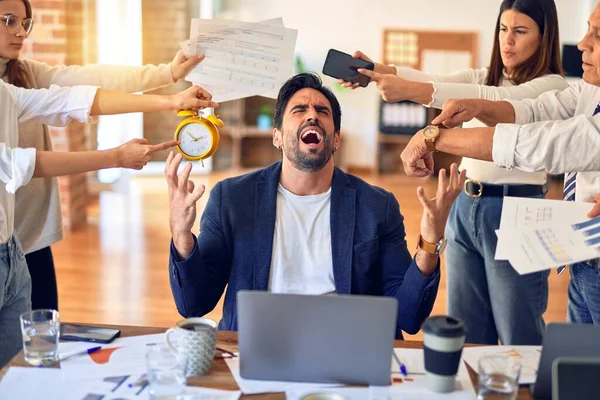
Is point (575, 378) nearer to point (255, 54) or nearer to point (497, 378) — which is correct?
point (497, 378)

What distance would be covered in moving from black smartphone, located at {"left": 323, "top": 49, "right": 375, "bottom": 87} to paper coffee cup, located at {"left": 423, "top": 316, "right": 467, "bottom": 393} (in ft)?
3.65

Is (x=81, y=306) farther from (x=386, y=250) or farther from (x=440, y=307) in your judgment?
(x=386, y=250)

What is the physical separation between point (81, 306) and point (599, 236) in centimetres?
291

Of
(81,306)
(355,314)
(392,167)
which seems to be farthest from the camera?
(392,167)

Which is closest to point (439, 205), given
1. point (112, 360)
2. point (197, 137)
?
point (197, 137)

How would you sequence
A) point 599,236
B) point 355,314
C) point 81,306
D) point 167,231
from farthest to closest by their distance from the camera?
point 167,231 → point 81,306 → point 599,236 → point 355,314

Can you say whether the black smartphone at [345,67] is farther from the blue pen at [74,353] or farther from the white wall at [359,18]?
the white wall at [359,18]

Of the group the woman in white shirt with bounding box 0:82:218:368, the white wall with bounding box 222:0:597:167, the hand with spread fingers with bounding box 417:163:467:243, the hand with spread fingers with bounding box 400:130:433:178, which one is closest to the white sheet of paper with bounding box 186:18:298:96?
the woman in white shirt with bounding box 0:82:218:368

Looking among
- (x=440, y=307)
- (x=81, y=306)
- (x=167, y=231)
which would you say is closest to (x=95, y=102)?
(x=81, y=306)

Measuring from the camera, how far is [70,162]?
6.83 ft

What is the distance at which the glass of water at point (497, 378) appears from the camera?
1447 mm

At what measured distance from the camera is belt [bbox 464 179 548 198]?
8.34ft

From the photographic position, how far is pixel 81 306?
12.8 ft

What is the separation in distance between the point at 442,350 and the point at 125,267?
3368mm
